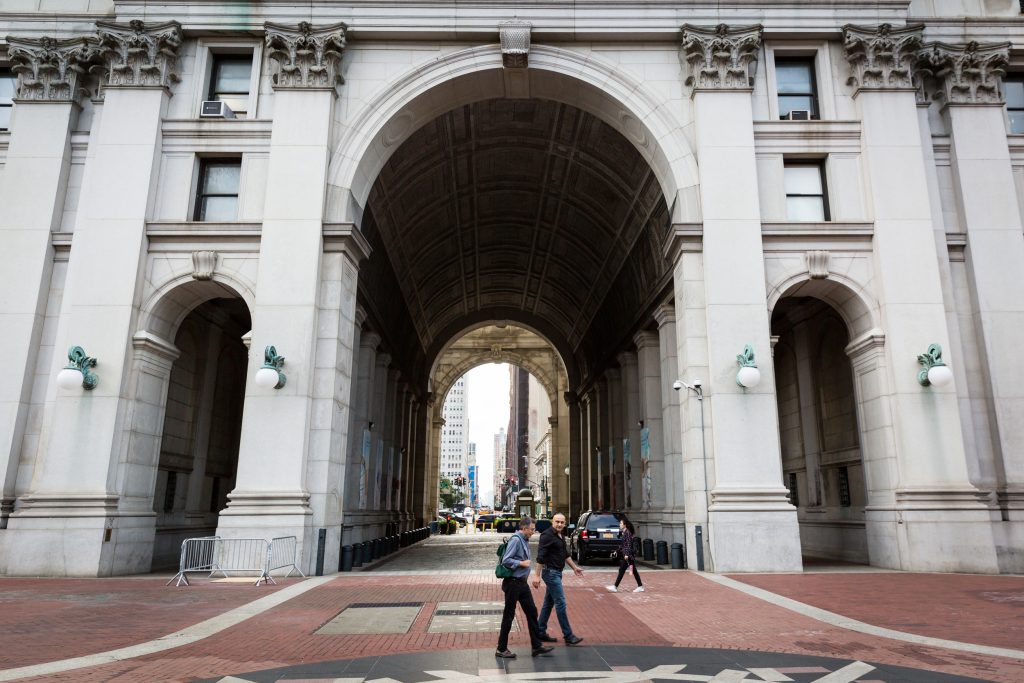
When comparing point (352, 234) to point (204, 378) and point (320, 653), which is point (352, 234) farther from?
point (320, 653)

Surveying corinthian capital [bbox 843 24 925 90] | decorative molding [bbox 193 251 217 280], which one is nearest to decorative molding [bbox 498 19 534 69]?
corinthian capital [bbox 843 24 925 90]

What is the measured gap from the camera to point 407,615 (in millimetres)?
11438

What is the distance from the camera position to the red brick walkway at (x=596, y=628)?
26.2 feet

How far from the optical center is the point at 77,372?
57.3 feet

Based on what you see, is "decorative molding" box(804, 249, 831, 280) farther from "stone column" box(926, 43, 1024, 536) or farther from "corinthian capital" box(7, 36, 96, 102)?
"corinthian capital" box(7, 36, 96, 102)

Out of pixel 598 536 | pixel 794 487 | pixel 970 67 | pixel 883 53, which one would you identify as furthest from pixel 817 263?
pixel 598 536

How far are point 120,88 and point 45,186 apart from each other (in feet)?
11.9

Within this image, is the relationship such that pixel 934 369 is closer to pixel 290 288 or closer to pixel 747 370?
pixel 747 370

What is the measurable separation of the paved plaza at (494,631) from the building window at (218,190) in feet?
33.9

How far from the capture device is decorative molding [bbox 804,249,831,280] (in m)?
19.6

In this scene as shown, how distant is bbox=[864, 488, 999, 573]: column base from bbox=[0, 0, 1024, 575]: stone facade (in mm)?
74

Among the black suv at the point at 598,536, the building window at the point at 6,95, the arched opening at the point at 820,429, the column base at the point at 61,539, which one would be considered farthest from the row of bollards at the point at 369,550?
the building window at the point at 6,95

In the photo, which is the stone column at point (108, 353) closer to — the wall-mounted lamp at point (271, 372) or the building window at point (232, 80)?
the building window at point (232, 80)

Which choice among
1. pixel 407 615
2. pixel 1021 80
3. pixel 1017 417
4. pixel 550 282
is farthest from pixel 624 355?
pixel 407 615
